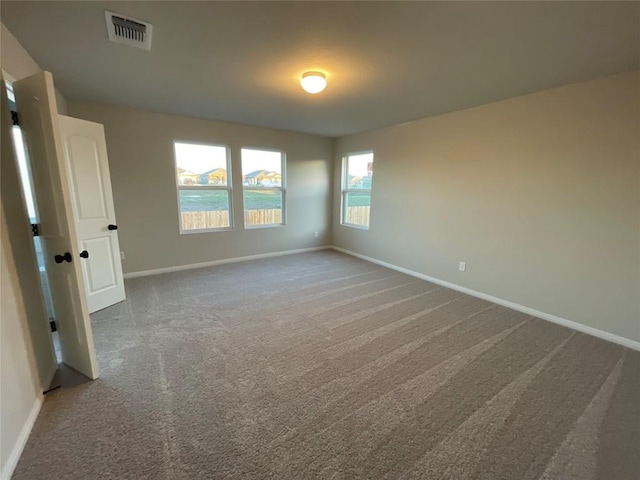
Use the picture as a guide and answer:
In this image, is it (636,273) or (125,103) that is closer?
(636,273)

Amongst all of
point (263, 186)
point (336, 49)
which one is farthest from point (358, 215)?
point (336, 49)

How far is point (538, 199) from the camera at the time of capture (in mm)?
2902

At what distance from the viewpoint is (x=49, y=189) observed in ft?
5.53

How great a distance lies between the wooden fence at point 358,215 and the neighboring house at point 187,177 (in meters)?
2.94

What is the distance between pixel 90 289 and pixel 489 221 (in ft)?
15.3

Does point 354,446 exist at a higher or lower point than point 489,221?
lower

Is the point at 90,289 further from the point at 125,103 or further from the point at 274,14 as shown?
the point at 274,14

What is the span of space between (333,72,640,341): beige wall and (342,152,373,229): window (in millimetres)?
777

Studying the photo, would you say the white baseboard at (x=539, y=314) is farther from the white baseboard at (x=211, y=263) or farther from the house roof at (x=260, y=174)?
the house roof at (x=260, y=174)

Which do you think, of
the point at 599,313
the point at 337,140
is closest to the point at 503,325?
the point at 599,313

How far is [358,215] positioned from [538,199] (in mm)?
2953

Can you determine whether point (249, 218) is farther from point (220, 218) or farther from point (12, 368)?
point (12, 368)

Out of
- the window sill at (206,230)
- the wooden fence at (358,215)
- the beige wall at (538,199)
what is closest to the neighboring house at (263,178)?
the window sill at (206,230)

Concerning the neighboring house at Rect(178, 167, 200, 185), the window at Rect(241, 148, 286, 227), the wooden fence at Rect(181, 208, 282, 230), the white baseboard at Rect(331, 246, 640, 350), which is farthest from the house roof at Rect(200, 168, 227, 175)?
the white baseboard at Rect(331, 246, 640, 350)
